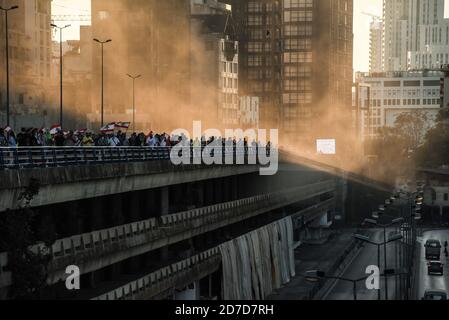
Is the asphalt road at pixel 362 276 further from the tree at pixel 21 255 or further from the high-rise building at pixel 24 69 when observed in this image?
the tree at pixel 21 255

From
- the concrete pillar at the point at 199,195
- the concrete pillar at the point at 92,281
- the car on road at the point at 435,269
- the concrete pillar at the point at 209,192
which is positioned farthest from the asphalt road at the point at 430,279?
the concrete pillar at the point at 92,281

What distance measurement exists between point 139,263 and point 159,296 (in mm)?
6437

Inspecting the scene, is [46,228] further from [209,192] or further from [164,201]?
[209,192]

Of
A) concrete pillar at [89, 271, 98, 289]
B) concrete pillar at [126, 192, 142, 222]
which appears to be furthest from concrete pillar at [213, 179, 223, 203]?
concrete pillar at [89, 271, 98, 289]

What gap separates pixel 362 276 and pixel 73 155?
60480 millimetres

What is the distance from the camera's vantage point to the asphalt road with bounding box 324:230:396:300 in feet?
344

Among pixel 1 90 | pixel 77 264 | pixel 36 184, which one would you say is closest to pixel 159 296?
pixel 77 264

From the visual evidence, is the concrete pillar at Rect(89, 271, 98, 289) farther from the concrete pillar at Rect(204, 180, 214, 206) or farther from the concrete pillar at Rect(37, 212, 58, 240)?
Result: the concrete pillar at Rect(204, 180, 214, 206)

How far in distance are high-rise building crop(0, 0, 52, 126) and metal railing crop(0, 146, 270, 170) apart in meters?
71.8

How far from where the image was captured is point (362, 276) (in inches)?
4628

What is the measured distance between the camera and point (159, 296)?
73.6 meters

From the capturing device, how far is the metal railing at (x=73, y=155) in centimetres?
5386

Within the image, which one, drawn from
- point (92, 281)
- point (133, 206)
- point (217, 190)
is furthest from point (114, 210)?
point (217, 190)
